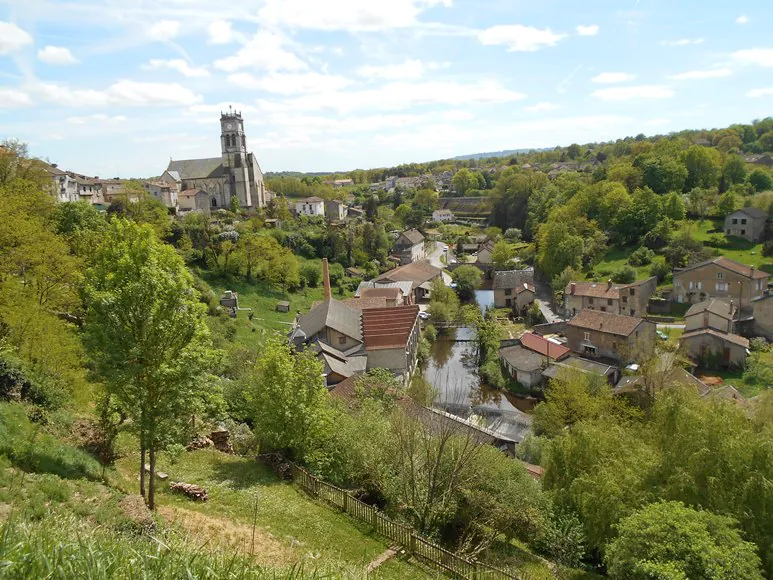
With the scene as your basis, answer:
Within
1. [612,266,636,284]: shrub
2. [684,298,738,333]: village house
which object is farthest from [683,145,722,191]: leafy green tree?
[684,298,738,333]: village house

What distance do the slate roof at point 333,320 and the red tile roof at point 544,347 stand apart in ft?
40.8

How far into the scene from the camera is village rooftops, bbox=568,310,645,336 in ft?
114

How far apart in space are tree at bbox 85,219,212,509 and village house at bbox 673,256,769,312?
4631cm

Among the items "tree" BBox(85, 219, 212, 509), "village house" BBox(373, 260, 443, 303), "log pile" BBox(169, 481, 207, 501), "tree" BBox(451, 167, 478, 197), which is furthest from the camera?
"tree" BBox(451, 167, 478, 197)

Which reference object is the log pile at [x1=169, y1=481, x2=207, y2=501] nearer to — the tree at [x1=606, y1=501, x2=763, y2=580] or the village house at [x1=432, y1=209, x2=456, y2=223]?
the tree at [x1=606, y1=501, x2=763, y2=580]

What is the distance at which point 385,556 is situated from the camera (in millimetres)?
11570

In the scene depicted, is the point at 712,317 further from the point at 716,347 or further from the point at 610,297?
the point at 610,297

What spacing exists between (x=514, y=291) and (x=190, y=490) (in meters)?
44.4

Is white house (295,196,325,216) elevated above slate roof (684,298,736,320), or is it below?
above

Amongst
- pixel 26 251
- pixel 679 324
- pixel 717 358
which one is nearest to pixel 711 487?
pixel 26 251

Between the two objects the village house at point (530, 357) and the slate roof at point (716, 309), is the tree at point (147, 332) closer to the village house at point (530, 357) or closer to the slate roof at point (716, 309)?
the village house at point (530, 357)

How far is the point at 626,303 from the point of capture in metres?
46.3

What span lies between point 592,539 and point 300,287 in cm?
4092

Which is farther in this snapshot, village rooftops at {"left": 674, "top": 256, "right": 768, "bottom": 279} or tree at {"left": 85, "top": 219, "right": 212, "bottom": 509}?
village rooftops at {"left": 674, "top": 256, "right": 768, "bottom": 279}
